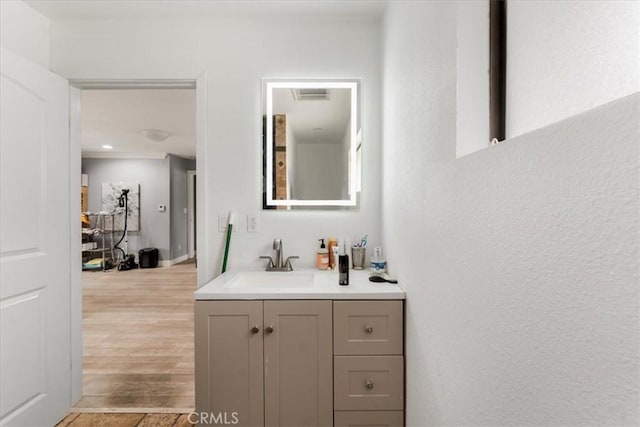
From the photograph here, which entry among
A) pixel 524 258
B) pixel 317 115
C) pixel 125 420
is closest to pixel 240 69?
pixel 317 115

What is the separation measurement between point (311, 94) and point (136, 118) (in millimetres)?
3231

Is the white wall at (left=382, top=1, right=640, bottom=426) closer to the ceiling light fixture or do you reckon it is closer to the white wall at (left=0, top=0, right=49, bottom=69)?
the white wall at (left=0, top=0, right=49, bottom=69)

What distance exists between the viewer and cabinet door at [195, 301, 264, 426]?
1305 mm

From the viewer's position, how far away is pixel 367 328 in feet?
4.33

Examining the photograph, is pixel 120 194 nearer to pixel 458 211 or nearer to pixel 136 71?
pixel 136 71

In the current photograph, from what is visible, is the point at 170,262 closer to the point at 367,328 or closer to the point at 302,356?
the point at 302,356

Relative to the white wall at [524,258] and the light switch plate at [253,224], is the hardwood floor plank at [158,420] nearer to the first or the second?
the light switch plate at [253,224]

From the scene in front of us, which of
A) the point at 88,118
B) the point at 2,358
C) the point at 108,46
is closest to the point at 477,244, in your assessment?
the point at 2,358

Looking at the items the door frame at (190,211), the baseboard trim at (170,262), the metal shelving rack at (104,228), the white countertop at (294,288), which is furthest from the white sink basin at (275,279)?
the door frame at (190,211)

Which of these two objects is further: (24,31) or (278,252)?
(278,252)

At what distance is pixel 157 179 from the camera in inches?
243

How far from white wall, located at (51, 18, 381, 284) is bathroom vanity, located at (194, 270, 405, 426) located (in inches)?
21.7

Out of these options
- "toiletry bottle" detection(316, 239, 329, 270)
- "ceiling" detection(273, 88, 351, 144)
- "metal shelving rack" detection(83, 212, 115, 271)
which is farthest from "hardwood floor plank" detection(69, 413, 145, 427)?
"metal shelving rack" detection(83, 212, 115, 271)

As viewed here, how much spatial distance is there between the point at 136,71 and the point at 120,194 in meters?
5.27
